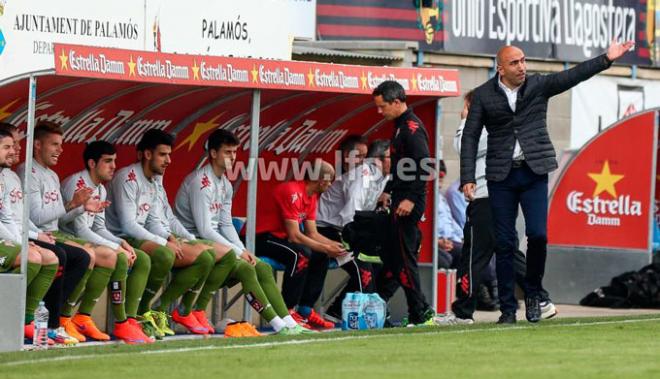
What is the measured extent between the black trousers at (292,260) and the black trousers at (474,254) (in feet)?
3.55

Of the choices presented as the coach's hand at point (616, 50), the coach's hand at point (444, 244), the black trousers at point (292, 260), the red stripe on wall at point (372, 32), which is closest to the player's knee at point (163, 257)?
the black trousers at point (292, 260)

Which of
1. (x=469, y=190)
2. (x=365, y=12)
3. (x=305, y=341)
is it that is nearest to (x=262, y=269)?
(x=305, y=341)

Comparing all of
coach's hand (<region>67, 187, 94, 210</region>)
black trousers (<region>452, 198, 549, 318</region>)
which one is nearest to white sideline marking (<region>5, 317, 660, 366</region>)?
black trousers (<region>452, 198, 549, 318</region>)

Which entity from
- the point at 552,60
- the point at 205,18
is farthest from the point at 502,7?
the point at 205,18

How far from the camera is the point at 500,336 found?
11.7m

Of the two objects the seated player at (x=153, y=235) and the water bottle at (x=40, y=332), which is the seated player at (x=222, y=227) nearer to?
the seated player at (x=153, y=235)

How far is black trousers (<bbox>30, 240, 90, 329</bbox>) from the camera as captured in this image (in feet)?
38.4

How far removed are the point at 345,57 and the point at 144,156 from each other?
255 inches

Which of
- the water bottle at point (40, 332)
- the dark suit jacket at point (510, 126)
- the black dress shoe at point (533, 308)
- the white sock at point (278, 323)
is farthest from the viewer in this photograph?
the black dress shoe at point (533, 308)

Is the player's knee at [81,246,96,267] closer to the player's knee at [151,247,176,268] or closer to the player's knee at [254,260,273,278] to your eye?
the player's knee at [151,247,176,268]

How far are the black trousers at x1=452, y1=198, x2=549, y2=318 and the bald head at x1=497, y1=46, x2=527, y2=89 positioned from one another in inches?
51.0

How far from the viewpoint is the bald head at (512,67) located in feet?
41.6

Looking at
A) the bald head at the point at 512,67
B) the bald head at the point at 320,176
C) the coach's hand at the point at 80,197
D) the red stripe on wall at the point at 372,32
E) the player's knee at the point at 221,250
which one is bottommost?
the player's knee at the point at 221,250

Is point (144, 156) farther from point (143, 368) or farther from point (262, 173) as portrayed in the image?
point (143, 368)
